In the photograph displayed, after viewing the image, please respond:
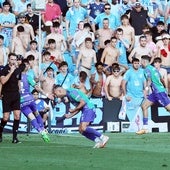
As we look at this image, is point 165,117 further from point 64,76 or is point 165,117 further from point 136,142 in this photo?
point 136,142

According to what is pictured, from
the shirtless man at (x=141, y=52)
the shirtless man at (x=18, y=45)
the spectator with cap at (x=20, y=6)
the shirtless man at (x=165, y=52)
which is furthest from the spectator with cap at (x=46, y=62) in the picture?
the shirtless man at (x=165, y=52)

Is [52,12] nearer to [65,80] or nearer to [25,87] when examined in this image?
[65,80]

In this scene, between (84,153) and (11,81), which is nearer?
(84,153)

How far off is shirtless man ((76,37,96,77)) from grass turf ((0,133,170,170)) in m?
3.70

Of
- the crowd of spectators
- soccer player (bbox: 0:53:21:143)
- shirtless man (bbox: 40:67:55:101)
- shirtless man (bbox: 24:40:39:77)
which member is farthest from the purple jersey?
shirtless man (bbox: 24:40:39:77)

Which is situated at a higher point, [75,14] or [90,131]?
[75,14]

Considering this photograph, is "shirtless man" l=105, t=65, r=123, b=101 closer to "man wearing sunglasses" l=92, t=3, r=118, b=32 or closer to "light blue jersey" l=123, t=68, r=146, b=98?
"light blue jersey" l=123, t=68, r=146, b=98

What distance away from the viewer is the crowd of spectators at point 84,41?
25.8m

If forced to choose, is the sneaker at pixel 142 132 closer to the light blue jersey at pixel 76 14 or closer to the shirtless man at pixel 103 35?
the shirtless man at pixel 103 35

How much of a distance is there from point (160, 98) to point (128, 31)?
12.1 feet

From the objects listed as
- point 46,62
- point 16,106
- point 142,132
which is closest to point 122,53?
point 46,62

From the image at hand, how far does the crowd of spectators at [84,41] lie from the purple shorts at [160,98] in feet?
4.97

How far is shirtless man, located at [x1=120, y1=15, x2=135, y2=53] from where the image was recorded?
2700 cm

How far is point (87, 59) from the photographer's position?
2642 cm
